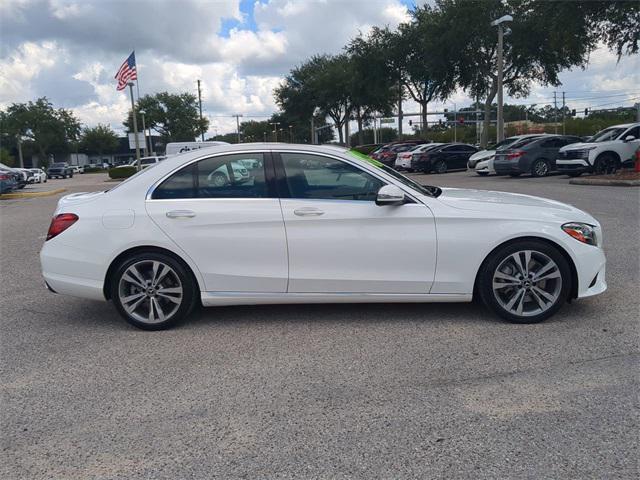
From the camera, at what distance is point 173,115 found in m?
83.9

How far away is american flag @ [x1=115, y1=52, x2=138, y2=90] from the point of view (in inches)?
1107

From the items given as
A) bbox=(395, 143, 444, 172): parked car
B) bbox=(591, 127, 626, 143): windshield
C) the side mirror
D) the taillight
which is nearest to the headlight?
the side mirror

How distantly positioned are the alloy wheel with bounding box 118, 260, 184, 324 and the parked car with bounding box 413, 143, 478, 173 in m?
24.9

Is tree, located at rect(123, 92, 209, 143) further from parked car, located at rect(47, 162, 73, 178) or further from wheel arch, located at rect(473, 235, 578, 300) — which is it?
wheel arch, located at rect(473, 235, 578, 300)

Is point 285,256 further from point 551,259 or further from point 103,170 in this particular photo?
point 103,170

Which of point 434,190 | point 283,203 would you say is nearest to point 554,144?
point 434,190

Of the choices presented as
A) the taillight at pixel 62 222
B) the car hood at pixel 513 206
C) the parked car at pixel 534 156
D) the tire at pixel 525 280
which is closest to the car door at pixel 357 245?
the car hood at pixel 513 206

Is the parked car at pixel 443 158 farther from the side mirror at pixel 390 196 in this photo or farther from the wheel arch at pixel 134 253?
the wheel arch at pixel 134 253

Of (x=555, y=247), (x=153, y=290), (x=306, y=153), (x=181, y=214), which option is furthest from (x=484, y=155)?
(x=153, y=290)

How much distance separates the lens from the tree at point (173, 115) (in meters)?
83.8

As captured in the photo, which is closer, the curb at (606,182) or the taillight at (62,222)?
the taillight at (62,222)

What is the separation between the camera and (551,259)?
4.58 metres

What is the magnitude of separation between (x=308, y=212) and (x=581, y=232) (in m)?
2.29

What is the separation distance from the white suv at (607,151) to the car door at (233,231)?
1628 cm
